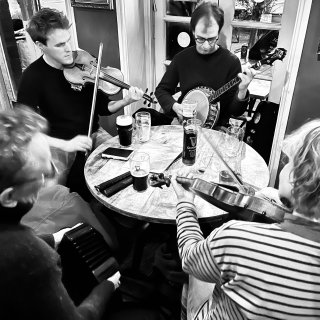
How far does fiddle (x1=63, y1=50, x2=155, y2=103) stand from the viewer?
79.3 inches

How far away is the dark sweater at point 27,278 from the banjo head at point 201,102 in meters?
1.54

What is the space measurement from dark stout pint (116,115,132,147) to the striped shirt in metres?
0.99

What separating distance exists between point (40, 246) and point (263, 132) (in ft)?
6.82

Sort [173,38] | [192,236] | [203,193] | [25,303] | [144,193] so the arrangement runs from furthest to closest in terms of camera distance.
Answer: [173,38] < [144,193] < [203,193] < [192,236] < [25,303]

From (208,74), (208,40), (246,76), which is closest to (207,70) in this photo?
(208,74)

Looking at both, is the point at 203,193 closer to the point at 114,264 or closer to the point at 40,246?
the point at 114,264

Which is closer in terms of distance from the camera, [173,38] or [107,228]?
[107,228]

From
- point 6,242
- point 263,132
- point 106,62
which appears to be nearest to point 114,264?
point 6,242

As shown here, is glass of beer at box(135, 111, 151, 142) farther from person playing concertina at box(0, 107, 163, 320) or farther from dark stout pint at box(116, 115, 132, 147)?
person playing concertina at box(0, 107, 163, 320)

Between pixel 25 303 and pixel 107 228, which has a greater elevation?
pixel 25 303

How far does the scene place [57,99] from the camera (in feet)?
6.66

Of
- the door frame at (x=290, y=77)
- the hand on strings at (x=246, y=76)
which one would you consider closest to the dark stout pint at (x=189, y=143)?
the hand on strings at (x=246, y=76)

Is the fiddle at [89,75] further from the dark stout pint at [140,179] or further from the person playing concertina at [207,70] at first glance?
the dark stout pint at [140,179]

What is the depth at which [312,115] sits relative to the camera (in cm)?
229
